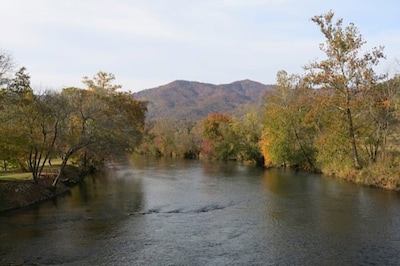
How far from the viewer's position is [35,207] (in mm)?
31406

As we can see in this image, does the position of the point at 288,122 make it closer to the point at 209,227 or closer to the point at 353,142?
the point at 353,142

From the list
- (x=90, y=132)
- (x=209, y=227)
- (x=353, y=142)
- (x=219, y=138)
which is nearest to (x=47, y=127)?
(x=90, y=132)

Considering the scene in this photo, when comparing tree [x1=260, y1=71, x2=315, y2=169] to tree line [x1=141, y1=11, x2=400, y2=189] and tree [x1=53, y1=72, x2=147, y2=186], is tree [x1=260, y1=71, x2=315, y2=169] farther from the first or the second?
tree [x1=53, y1=72, x2=147, y2=186]

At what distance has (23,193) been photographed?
32.8 m

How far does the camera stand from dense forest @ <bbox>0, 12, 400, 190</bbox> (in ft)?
113

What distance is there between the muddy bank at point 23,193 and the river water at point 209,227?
1.28 meters

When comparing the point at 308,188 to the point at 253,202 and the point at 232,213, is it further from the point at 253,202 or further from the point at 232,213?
the point at 232,213

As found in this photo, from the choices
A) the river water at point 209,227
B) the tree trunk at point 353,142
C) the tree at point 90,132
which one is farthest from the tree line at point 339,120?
the tree at point 90,132

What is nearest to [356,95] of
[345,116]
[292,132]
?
[345,116]

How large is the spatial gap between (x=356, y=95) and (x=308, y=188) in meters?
13.0

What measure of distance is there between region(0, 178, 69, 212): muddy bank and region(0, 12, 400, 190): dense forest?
1.24m

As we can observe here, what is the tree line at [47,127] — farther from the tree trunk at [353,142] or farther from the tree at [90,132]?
the tree trunk at [353,142]

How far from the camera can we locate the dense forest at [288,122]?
113ft

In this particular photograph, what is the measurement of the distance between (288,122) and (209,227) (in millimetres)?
40305
